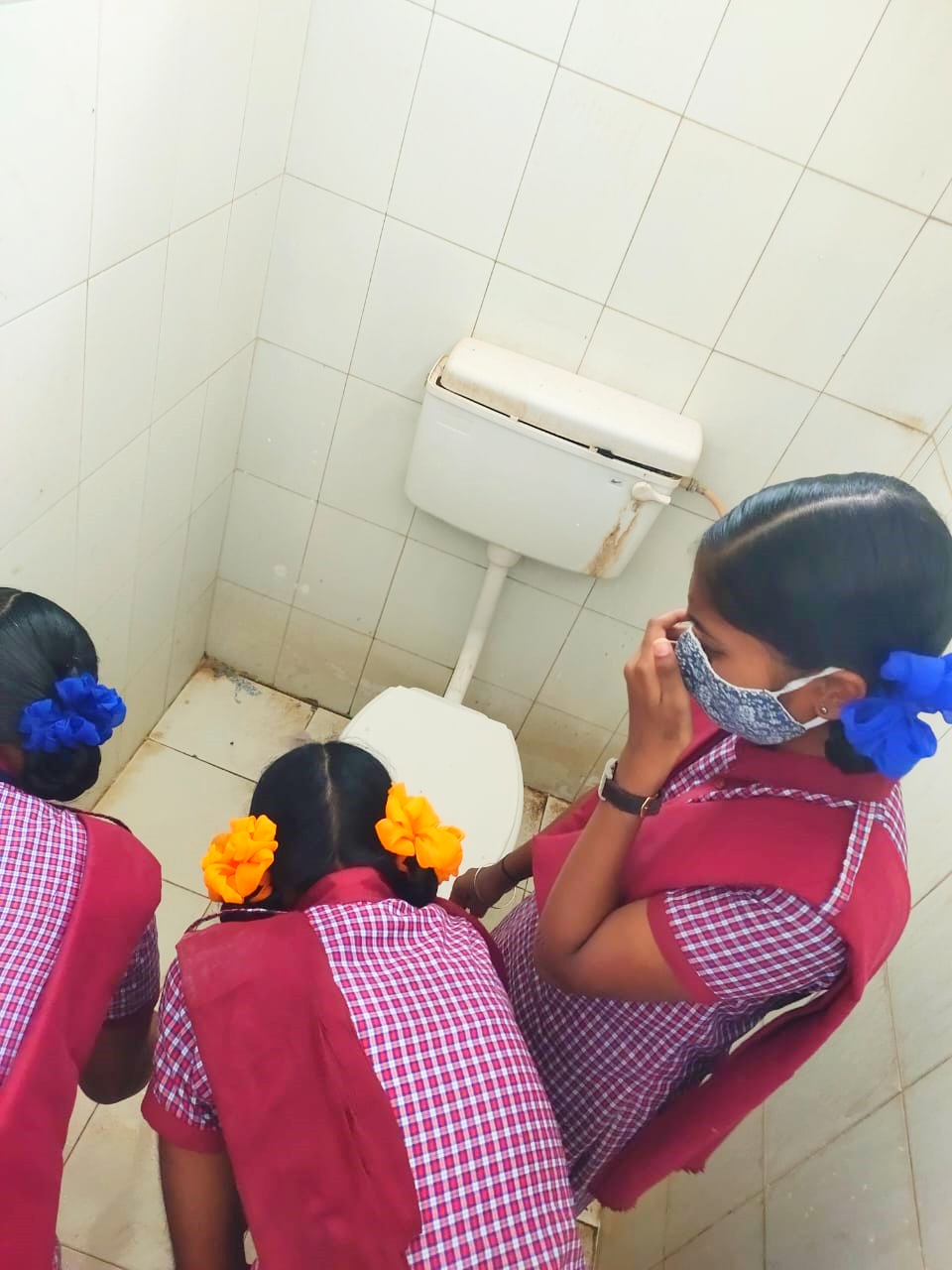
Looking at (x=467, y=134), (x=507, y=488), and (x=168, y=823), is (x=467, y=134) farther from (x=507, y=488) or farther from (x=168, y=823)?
(x=168, y=823)

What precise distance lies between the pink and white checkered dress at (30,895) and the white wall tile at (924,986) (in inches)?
31.3

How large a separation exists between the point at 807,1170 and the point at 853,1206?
10cm

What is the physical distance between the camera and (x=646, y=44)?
119cm

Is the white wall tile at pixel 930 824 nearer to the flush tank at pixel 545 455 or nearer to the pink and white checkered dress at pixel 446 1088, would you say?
the pink and white checkered dress at pixel 446 1088

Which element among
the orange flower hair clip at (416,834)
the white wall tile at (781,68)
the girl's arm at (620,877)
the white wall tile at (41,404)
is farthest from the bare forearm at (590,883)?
the white wall tile at (781,68)

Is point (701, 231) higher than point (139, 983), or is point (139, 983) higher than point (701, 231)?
point (701, 231)

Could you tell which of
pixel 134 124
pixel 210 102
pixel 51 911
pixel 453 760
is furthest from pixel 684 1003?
pixel 210 102

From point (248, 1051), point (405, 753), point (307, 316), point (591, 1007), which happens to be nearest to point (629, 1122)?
point (591, 1007)

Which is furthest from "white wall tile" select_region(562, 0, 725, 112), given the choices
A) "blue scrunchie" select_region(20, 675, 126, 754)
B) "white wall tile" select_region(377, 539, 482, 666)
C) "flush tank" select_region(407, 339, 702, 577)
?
"blue scrunchie" select_region(20, 675, 126, 754)

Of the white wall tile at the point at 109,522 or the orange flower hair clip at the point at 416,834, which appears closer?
the orange flower hair clip at the point at 416,834

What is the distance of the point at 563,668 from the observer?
184 centimetres

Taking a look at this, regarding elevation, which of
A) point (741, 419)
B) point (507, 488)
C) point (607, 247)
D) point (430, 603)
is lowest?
point (430, 603)

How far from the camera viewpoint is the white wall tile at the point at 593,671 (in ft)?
5.76

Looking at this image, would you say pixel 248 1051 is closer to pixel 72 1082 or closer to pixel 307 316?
pixel 72 1082
